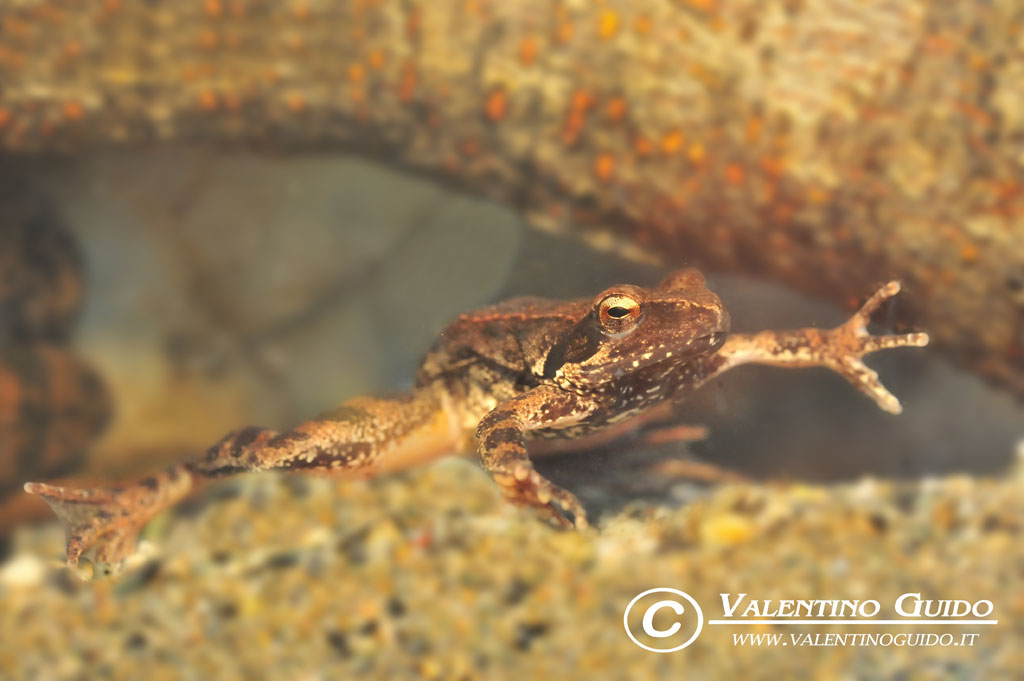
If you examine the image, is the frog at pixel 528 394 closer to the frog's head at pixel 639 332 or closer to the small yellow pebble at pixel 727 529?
the frog's head at pixel 639 332

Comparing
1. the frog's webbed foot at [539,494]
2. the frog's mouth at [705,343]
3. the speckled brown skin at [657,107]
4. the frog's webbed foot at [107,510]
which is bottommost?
the frog's webbed foot at [539,494]

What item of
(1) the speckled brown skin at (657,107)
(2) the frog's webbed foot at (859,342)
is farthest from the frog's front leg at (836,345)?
(1) the speckled brown skin at (657,107)

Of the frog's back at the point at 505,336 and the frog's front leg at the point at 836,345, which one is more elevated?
the frog's back at the point at 505,336

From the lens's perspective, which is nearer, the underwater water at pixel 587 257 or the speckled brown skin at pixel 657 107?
the underwater water at pixel 587 257

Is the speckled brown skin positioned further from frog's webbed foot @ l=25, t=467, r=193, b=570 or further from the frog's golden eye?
frog's webbed foot @ l=25, t=467, r=193, b=570

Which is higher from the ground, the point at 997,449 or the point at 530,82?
the point at 530,82

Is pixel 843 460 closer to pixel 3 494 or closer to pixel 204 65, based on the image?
pixel 204 65

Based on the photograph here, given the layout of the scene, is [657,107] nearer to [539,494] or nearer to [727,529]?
[727,529]

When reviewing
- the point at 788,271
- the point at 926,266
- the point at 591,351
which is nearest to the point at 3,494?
the point at 591,351
